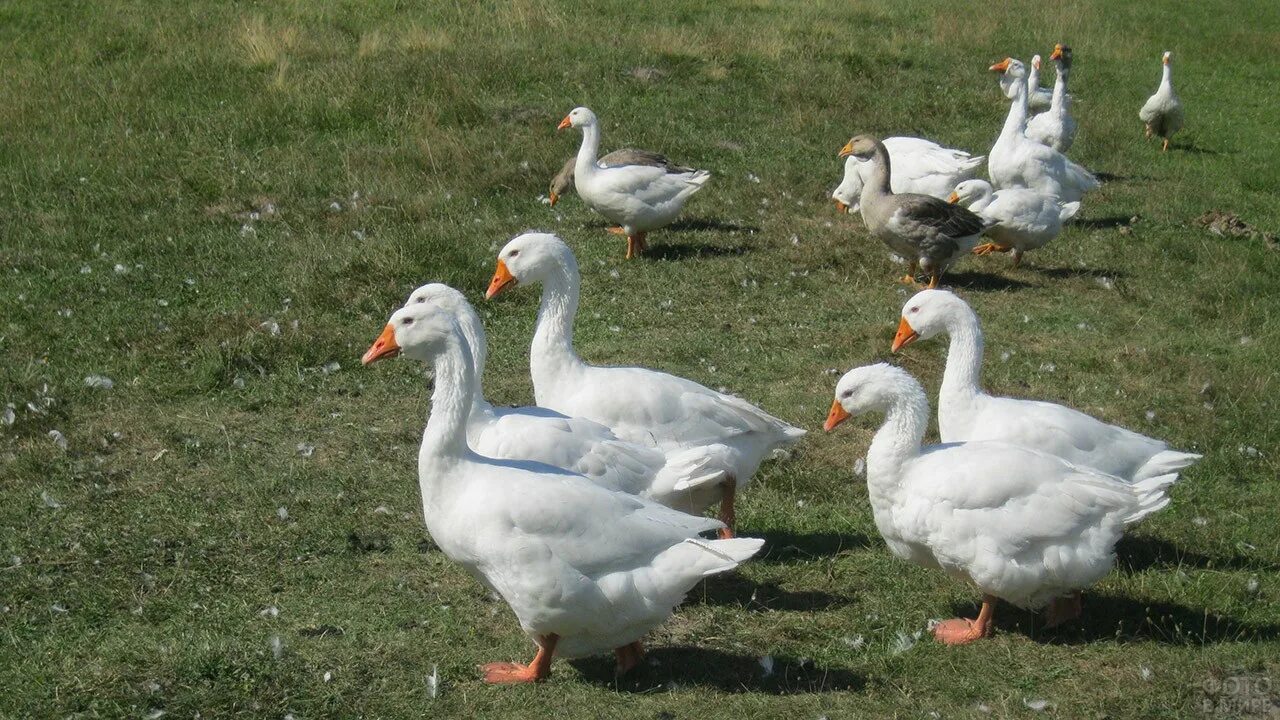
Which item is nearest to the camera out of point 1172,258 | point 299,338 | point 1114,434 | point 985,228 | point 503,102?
point 1114,434

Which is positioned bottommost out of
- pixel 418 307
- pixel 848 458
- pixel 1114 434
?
pixel 848 458

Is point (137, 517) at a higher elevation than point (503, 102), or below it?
below

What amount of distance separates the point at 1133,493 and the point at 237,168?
984cm

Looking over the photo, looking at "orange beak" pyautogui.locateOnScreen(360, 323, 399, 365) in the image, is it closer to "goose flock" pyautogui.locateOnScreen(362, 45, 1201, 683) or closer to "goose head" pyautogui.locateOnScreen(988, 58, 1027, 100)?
"goose flock" pyautogui.locateOnScreen(362, 45, 1201, 683)

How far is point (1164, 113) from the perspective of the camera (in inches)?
698

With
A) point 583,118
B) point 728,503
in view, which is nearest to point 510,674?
point 728,503

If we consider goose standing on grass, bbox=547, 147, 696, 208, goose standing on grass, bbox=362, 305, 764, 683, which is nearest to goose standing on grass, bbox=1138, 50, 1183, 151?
goose standing on grass, bbox=547, 147, 696, 208

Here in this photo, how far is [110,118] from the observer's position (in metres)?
14.3

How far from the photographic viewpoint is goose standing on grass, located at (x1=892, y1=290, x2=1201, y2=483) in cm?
680

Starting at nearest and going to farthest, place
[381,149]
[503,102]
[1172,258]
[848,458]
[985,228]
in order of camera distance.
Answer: [848,458]
[985,228]
[1172,258]
[381,149]
[503,102]

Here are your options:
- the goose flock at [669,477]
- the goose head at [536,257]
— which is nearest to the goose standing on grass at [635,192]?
the goose flock at [669,477]

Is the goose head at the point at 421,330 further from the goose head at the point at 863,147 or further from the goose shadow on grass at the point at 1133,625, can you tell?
the goose head at the point at 863,147

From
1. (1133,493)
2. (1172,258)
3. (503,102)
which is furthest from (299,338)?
(1172,258)

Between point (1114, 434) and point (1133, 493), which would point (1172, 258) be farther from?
point (1133, 493)
